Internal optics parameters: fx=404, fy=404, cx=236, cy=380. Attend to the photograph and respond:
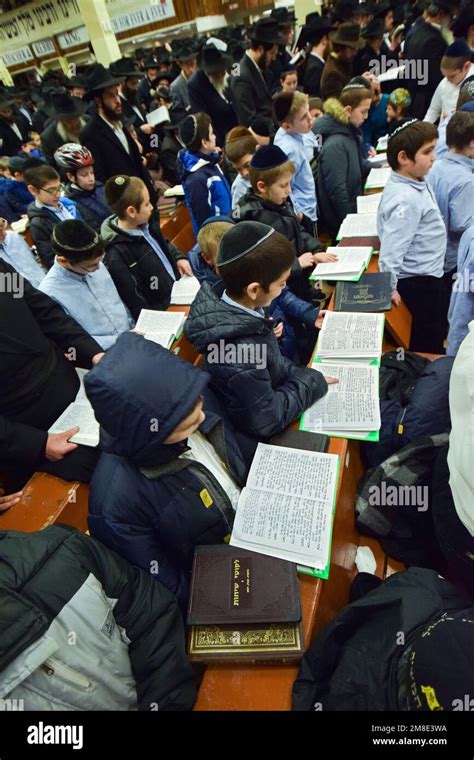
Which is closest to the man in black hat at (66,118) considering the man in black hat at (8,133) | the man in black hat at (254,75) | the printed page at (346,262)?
the man in black hat at (254,75)

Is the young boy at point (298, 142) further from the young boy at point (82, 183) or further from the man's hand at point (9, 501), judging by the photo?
the man's hand at point (9, 501)

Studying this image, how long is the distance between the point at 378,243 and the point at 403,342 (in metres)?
0.82

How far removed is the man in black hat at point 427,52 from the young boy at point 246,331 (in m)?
4.99

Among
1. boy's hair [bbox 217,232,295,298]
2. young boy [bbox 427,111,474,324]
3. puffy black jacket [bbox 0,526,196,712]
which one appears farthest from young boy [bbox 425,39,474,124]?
puffy black jacket [bbox 0,526,196,712]

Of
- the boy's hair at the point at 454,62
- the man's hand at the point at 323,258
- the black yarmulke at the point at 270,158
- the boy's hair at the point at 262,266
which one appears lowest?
the man's hand at the point at 323,258

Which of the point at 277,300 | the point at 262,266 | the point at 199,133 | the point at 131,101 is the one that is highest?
the point at 131,101

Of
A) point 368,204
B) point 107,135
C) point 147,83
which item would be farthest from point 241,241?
point 147,83

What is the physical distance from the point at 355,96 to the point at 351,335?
2.56 metres

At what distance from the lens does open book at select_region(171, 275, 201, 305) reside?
9.94 feet

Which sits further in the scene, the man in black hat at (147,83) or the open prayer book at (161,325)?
the man in black hat at (147,83)

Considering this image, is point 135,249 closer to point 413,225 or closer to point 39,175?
point 39,175

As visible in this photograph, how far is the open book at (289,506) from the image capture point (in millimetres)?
1395

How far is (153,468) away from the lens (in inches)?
54.6
